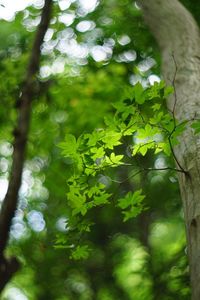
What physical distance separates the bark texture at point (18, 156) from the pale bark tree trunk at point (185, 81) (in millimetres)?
1388

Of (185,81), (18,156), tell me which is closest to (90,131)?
(185,81)

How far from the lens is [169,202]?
597cm

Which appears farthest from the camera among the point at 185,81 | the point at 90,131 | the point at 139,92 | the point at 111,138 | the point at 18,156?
the point at 90,131

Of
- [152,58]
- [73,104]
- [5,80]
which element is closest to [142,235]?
[73,104]

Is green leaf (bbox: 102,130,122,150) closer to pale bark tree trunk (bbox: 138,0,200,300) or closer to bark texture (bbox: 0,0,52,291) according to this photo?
pale bark tree trunk (bbox: 138,0,200,300)

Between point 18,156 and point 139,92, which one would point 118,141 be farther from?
point 18,156

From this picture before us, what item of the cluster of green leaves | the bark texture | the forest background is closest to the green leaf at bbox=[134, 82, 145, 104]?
the cluster of green leaves

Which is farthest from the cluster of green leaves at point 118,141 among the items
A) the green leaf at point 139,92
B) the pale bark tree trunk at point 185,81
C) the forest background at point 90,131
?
the forest background at point 90,131

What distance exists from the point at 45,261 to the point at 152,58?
12.7ft

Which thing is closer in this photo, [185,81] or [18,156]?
[18,156]

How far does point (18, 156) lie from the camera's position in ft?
2.63

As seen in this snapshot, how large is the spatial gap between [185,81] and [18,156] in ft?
8.21

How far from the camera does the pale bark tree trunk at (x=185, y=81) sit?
85.0 inches

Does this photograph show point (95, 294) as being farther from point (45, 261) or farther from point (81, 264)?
point (45, 261)
